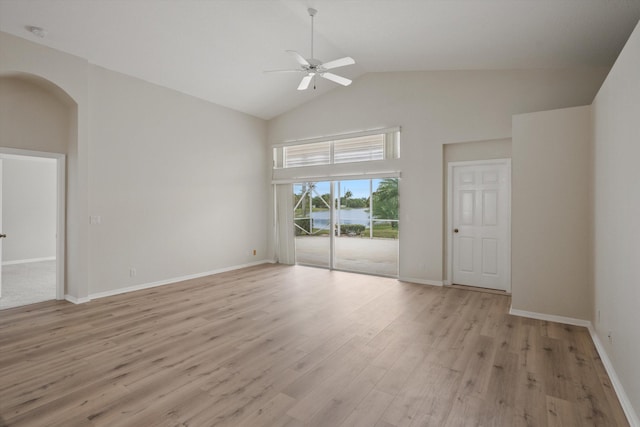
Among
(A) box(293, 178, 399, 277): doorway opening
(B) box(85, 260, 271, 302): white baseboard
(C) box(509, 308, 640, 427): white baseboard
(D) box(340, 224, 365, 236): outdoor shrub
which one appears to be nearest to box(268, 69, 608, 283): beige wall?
(A) box(293, 178, 399, 277): doorway opening

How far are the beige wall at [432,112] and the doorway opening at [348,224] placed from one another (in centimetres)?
61

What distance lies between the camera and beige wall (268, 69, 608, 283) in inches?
186

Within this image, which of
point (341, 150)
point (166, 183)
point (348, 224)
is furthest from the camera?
point (348, 224)

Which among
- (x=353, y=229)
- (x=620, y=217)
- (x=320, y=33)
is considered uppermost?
(x=320, y=33)

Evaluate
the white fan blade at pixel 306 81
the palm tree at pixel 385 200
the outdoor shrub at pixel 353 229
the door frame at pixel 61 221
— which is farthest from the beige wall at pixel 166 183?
the outdoor shrub at pixel 353 229

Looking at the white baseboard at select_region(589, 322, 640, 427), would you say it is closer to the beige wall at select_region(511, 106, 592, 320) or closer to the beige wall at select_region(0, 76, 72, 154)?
the beige wall at select_region(511, 106, 592, 320)

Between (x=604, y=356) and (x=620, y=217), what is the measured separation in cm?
133

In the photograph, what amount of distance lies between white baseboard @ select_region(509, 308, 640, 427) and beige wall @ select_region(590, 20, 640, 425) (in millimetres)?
48

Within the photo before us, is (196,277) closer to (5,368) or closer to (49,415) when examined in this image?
(5,368)

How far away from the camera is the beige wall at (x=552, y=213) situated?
375 cm

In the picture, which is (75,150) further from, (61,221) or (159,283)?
(159,283)

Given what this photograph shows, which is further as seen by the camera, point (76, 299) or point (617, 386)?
point (76, 299)

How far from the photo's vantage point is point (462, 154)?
5445mm


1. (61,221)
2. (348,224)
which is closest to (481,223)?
(348,224)
